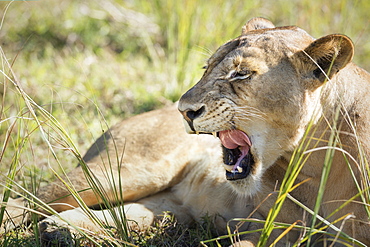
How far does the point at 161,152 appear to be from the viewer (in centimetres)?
389

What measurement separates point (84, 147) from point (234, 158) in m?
2.10

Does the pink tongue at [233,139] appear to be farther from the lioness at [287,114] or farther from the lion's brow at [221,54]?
the lion's brow at [221,54]

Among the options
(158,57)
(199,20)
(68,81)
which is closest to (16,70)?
(68,81)

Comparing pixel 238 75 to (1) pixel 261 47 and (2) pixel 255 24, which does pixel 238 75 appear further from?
(2) pixel 255 24

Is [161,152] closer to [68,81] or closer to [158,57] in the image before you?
[68,81]

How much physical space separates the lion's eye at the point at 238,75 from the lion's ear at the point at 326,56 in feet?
0.87

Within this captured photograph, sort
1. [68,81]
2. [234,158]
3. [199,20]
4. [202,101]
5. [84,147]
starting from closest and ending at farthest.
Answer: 1. [202,101]
2. [234,158]
3. [84,147]
4. [68,81]
5. [199,20]

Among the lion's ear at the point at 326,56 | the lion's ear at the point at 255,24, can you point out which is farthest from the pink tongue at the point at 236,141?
the lion's ear at the point at 255,24

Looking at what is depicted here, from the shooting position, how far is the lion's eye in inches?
107

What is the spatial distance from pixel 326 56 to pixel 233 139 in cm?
64

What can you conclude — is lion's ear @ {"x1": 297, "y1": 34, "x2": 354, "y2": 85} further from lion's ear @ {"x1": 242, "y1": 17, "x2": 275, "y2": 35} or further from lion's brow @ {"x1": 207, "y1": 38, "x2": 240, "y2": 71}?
lion's ear @ {"x1": 242, "y1": 17, "x2": 275, "y2": 35}

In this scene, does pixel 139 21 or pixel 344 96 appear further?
pixel 139 21

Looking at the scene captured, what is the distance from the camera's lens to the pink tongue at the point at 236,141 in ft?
9.31

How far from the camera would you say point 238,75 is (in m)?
2.75
